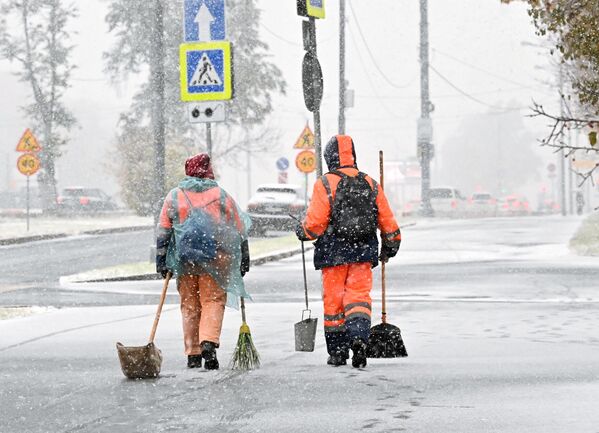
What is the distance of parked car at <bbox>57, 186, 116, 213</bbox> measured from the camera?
61556 mm

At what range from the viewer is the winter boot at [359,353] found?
32.5 ft

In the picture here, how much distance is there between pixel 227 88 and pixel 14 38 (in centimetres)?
4698

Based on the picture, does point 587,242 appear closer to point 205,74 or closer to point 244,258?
point 205,74

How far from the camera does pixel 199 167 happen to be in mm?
10398

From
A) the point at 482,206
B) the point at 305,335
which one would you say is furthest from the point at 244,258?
the point at 482,206

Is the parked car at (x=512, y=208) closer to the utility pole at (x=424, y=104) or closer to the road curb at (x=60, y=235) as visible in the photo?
the utility pole at (x=424, y=104)

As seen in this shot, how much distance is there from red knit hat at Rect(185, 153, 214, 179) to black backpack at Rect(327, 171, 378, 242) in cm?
104

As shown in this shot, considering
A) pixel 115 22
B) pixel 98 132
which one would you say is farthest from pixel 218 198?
pixel 98 132

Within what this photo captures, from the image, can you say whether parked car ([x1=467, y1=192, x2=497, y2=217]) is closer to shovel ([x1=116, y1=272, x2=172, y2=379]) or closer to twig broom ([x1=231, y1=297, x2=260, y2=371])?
twig broom ([x1=231, y1=297, x2=260, y2=371])

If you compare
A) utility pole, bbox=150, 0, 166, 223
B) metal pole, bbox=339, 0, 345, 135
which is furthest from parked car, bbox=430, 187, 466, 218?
utility pole, bbox=150, 0, 166, 223

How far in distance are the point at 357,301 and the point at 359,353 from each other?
385 mm

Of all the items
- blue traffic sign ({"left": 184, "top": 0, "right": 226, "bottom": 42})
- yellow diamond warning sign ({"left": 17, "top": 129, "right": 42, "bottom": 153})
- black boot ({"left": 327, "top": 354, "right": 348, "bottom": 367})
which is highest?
blue traffic sign ({"left": 184, "top": 0, "right": 226, "bottom": 42})

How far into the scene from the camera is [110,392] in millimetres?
8914

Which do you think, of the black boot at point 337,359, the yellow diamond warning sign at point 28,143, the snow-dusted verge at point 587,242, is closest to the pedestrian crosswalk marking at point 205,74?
the black boot at point 337,359
